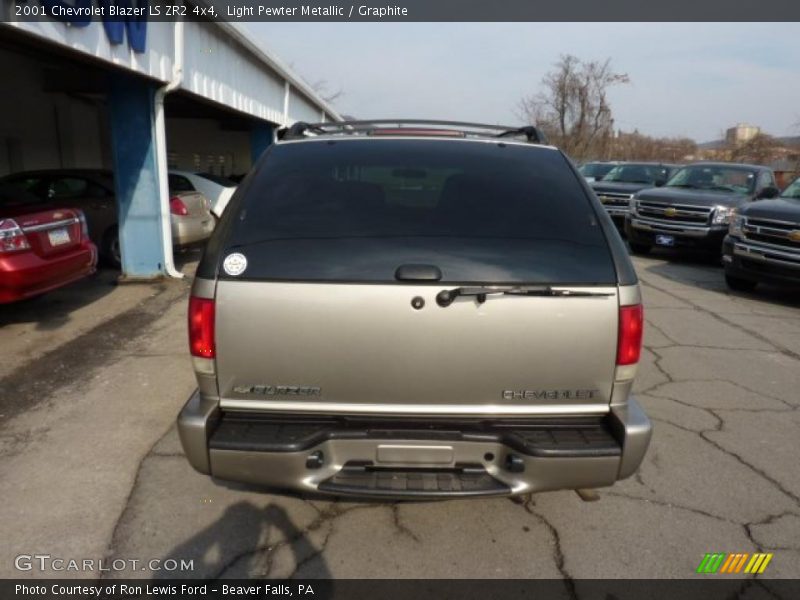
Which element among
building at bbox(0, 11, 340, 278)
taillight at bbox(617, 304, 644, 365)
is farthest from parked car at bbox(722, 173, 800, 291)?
building at bbox(0, 11, 340, 278)

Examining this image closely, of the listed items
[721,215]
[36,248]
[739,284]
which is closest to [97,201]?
[36,248]

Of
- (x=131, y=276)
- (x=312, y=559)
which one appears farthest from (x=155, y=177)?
(x=312, y=559)

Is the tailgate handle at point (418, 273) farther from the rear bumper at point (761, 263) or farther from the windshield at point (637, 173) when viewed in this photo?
the windshield at point (637, 173)

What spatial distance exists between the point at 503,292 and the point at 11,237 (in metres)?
5.00

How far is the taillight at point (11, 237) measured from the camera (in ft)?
17.0

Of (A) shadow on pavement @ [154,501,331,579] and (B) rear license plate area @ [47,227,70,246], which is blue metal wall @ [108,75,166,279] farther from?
(A) shadow on pavement @ [154,501,331,579]

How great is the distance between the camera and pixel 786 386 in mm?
4793

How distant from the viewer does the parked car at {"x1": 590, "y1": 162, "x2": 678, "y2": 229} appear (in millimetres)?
13883

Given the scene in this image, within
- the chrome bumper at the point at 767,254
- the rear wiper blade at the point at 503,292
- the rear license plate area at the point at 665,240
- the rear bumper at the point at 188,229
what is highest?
the rear wiper blade at the point at 503,292

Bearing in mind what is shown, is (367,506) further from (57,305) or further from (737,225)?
(737,225)

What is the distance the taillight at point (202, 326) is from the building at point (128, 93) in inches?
145

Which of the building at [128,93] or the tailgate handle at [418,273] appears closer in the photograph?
the tailgate handle at [418,273]

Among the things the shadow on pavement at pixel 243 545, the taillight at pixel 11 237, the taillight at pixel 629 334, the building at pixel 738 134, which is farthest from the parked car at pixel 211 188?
the building at pixel 738 134

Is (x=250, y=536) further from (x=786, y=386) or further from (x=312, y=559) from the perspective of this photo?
(x=786, y=386)
